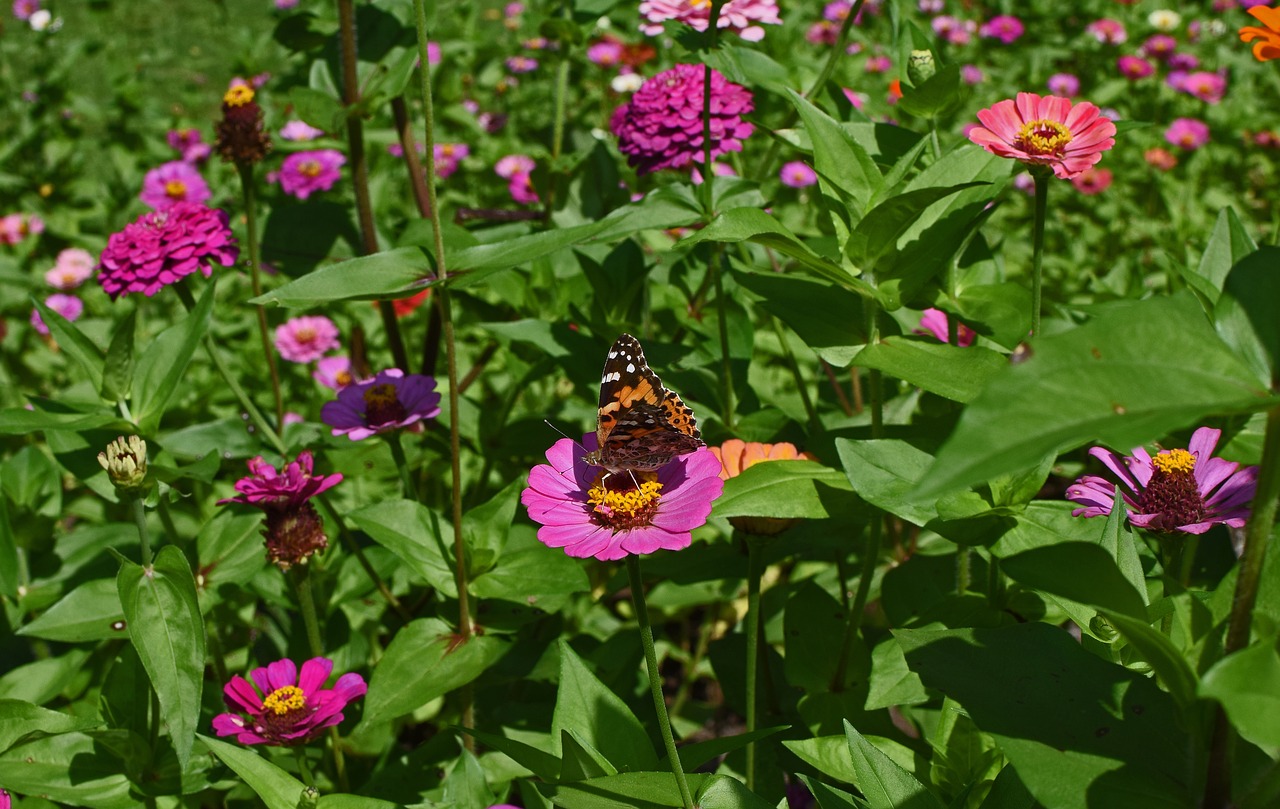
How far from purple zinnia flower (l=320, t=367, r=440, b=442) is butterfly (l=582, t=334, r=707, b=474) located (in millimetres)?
425

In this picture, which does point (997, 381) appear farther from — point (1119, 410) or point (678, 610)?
point (678, 610)

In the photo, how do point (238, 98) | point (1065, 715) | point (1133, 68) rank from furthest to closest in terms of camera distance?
point (1133, 68)
point (238, 98)
point (1065, 715)

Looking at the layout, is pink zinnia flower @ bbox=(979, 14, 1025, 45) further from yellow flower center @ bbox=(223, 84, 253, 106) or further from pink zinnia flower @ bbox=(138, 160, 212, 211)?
yellow flower center @ bbox=(223, 84, 253, 106)

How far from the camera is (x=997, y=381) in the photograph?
480 mm

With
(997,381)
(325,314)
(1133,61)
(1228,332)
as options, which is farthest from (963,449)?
(1133,61)

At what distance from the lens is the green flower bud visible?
4.22 feet

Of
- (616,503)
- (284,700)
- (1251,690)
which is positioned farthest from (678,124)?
(1251,690)

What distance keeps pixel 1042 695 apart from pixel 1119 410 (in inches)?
12.2

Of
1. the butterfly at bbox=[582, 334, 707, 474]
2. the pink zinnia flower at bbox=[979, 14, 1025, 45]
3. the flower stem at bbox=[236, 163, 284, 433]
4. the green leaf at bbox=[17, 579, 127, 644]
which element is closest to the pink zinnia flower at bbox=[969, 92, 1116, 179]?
the butterfly at bbox=[582, 334, 707, 474]

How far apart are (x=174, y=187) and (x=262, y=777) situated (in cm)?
211

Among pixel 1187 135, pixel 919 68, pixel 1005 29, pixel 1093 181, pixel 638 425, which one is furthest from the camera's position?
pixel 1005 29

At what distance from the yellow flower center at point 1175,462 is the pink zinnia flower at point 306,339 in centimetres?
191

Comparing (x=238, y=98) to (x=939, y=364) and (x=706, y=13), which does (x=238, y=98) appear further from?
(x=939, y=364)

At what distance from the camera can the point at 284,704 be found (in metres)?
1.14
